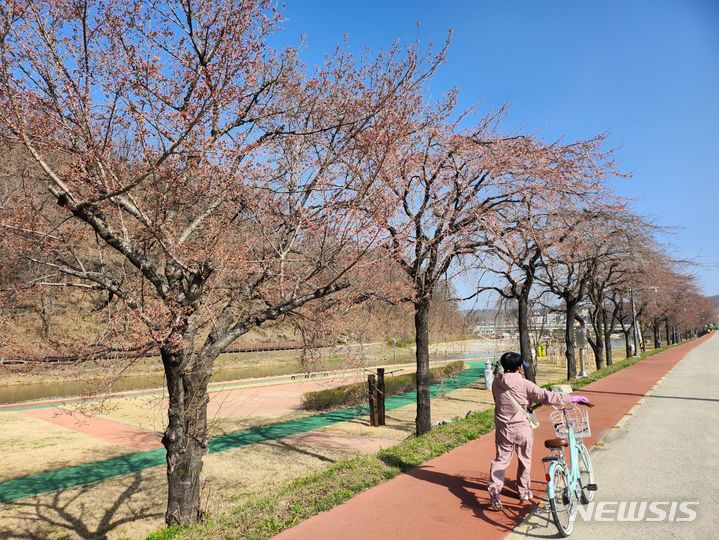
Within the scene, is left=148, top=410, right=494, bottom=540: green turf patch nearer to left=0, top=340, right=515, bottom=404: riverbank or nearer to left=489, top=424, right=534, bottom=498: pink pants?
left=489, top=424, right=534, bottom=498: pink pants

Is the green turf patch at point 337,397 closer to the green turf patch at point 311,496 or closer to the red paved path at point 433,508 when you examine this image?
the green turf patch at point 311,496

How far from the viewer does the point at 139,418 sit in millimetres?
16000

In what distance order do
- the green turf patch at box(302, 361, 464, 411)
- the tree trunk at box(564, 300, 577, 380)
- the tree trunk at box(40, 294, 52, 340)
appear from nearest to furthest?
the tree trunk at box(40, 294, 52, 340), the green turf patch at box(302, 361, 464, 411), the tree trunk at box(564, 300, 577, 380)

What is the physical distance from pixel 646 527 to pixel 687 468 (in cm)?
254

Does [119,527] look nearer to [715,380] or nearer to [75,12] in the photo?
[75,12]

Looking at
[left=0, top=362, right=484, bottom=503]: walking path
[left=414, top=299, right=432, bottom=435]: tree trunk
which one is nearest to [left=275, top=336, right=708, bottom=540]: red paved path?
[left=414, top=299, right=432, bottom=435]: tree trunk

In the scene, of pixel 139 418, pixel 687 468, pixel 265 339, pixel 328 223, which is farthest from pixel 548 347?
Answer: pixel 328 223

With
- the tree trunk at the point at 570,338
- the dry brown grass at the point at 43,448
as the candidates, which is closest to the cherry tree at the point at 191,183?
the dry brown grass at the point at 43,448

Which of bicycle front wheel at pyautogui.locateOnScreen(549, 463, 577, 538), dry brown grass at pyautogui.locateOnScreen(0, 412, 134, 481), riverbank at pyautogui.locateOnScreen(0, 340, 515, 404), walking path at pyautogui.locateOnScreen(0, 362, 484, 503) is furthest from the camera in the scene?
dry brown grass at pyautogui.locateOnScreen(0, 412, 134, 481)

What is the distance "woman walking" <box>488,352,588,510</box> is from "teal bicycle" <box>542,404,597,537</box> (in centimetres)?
28

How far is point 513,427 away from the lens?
190 inches

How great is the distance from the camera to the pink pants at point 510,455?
4762mm

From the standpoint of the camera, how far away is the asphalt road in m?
4.34

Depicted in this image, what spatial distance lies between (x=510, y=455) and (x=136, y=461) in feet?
29.9
